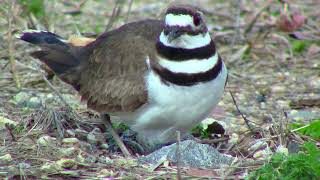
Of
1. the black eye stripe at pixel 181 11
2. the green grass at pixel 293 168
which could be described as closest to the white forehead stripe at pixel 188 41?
the black eye stripe at pixel 181 11

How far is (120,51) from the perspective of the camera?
16.4 feet

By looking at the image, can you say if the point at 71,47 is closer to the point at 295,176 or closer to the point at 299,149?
the point at 299,149

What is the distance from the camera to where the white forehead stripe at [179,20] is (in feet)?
15.0

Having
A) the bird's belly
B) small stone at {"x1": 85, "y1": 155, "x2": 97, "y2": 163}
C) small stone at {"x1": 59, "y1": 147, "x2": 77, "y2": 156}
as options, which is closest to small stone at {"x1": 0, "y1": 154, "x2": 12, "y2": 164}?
small stone at {"x1": 59, "y1": 147, "x2": 77, "y2": 156}

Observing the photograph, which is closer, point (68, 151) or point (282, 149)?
point (68, 151)

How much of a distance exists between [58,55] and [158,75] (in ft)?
3.48

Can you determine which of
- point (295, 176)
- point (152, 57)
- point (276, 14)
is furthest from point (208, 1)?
point (295, 176)

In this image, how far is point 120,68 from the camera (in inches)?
196

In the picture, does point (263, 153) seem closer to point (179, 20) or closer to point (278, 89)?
point (179, 20)

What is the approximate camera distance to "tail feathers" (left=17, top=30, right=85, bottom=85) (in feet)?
17.6

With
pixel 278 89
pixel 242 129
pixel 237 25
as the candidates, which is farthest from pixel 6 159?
pixel 237 25

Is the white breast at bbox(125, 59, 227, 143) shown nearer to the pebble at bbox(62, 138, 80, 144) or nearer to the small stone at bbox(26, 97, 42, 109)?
the pebble at bbox(62, 138, 80, 144)

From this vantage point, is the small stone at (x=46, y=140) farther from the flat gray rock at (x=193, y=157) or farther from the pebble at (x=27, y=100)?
the pebble at (x=27, y=100)

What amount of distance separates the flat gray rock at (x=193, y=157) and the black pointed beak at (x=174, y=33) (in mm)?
611
